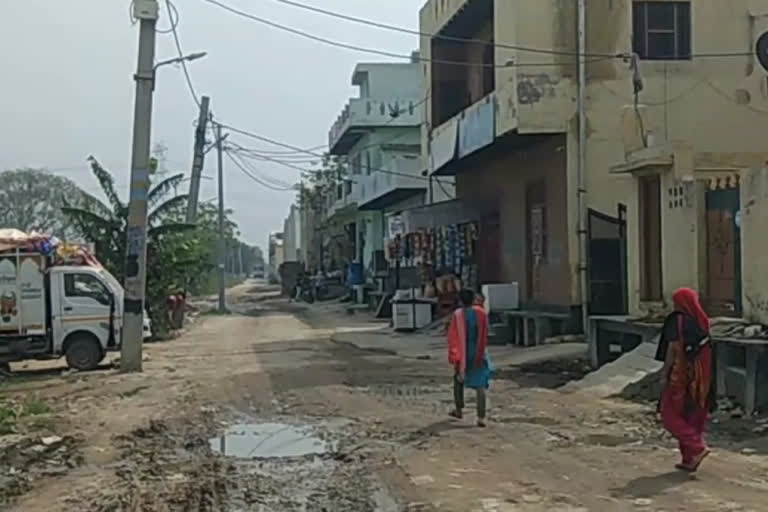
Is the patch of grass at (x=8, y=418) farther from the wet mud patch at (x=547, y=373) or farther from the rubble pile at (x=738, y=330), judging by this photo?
the rubble pile at (x=738, y=330)

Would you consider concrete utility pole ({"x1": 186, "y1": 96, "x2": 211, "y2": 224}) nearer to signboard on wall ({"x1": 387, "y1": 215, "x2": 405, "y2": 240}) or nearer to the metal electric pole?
signboard on wall ({"x1": 387, "y1": 215, "x2": 405, "y2": 240})

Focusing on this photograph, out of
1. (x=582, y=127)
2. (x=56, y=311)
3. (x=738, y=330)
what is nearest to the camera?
(x=738, y=330)

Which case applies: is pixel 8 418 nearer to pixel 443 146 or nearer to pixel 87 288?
pixel 87 288

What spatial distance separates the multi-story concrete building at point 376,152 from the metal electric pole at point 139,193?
23.7 m

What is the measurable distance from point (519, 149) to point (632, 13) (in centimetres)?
510

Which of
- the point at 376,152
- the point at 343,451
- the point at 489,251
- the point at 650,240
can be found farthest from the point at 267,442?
the point at 376,152

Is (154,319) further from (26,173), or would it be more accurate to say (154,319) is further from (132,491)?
(26,173)

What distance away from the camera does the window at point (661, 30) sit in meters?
27.8

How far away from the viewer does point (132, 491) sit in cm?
1050

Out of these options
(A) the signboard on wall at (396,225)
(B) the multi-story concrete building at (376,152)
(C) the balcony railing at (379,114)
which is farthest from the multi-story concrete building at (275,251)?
(A) the signboard on wall at (396,225)

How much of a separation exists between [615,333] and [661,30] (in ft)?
30.6

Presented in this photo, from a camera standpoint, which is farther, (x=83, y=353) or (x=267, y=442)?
(x=83, y=353)

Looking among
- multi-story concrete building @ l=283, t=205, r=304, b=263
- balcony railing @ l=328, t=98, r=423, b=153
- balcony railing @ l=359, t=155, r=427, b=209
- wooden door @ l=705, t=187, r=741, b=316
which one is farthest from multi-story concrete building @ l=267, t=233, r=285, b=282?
wooden door @ l=705, t=187, r=741, b=316

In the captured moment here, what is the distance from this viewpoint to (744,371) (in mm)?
15305
